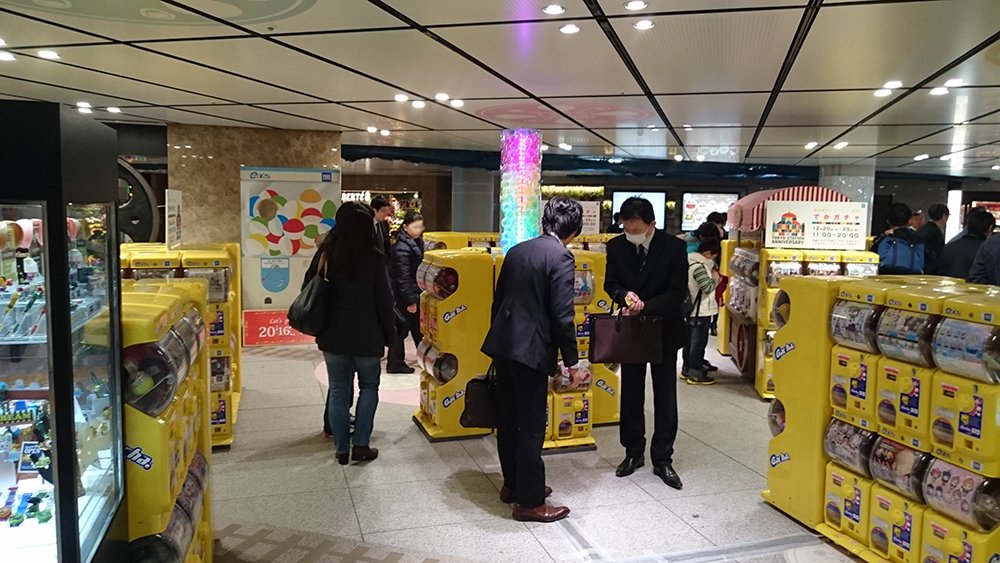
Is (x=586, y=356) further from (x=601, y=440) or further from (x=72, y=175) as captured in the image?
(x=72, y=175)

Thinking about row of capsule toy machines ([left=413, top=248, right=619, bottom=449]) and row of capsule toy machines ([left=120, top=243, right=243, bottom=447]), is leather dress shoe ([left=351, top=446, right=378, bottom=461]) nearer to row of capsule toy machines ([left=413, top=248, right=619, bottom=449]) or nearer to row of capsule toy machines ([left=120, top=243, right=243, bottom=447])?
row of capsule toy machines ([left=413, top=248, right=619, bottom=449])

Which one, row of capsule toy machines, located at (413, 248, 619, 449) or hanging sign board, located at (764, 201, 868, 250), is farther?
hanging sign board, located at (764, 201, 868, 250)

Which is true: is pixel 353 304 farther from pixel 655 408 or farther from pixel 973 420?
pixel 973 420

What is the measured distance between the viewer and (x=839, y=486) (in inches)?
127

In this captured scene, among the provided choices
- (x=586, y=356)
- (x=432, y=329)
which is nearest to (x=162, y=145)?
(x=432, y=329)

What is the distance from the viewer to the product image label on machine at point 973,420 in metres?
2.51

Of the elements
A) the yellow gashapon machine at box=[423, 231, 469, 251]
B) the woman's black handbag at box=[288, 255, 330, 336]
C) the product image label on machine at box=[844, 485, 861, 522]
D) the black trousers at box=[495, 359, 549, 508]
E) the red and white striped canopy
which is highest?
the red and white striped canopy

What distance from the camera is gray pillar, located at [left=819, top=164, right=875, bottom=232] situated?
454 inches

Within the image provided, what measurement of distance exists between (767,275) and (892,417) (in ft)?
10.6

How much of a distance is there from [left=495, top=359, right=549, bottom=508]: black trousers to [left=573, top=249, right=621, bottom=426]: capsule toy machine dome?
1.22 metres

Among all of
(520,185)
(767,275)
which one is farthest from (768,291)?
(520,185)

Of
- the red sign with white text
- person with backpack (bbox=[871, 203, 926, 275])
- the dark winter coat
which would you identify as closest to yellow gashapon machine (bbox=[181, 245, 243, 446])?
the dark winter coat

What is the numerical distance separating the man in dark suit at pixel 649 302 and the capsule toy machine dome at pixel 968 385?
1.43m

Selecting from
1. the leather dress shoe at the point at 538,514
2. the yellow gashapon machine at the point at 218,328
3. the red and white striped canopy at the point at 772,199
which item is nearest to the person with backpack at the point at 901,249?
the red and white striped canopy at the point at 772,199
